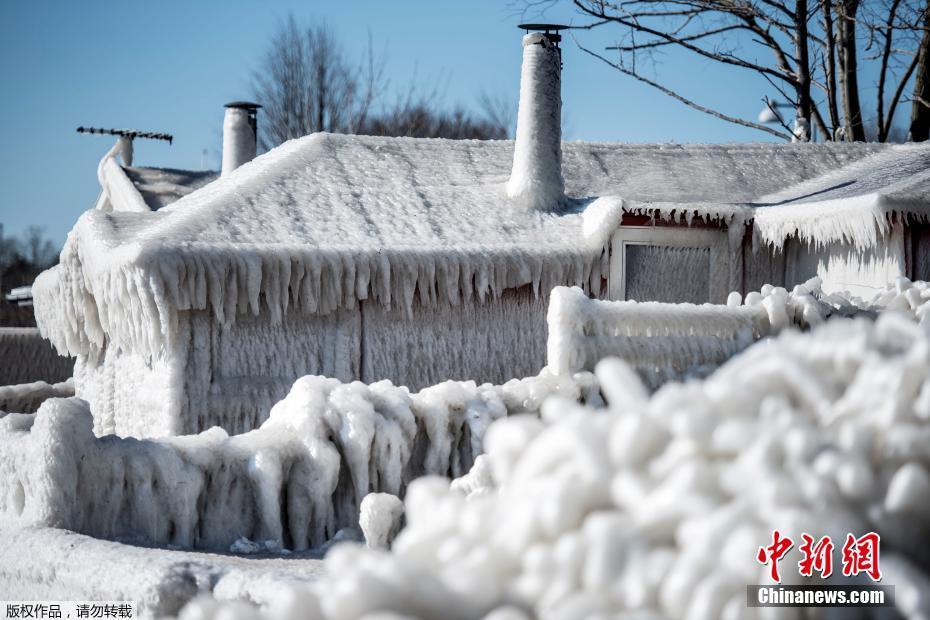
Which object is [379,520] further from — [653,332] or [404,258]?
[404,258]

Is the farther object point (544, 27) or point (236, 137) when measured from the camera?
point (236, 137)

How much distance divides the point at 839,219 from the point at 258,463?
250 inches

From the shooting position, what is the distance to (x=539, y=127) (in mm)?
10391

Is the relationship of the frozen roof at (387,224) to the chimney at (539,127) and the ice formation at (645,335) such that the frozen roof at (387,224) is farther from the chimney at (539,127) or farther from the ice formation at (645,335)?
the ice formation at (645,335)

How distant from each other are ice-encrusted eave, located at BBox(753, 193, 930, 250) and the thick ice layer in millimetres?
4463

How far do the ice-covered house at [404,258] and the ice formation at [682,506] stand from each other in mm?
7023

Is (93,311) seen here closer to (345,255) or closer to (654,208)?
A: (345,255)

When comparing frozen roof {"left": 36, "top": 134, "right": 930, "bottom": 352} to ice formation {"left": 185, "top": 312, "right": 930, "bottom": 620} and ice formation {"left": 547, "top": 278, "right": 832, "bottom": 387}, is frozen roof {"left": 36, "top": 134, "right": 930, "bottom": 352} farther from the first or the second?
ice formation {"left": 185, "top": 312, "right": 930, "bottom": 620}

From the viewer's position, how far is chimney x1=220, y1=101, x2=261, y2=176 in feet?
49.8

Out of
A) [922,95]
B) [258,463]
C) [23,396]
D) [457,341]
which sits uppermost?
[922,95]

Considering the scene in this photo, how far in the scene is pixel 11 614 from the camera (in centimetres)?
359

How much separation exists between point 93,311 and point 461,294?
10.7 feet

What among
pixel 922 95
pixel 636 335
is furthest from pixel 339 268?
pixel 922 95

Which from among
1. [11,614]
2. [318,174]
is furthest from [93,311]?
[11,614]
